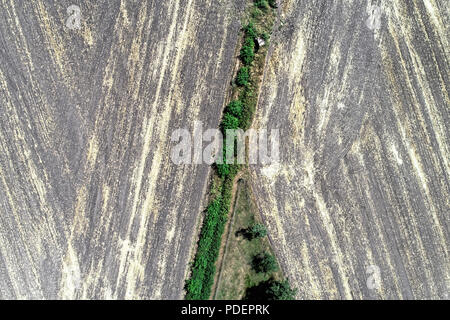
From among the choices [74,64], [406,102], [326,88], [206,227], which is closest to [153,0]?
[74,64]

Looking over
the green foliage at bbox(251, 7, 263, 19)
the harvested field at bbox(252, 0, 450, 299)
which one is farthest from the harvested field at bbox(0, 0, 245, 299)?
the harvested field at bbox(252, 0, 450, 299)

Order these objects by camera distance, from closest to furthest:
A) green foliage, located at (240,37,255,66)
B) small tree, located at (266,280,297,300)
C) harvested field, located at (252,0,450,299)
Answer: small tree, located at (266,280,297,300), green foliage, located at (240,37,255,66), harvested field, located at (252,0,450,299)

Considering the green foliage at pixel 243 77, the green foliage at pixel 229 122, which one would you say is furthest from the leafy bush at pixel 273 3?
the green foliage at pixel 229 122

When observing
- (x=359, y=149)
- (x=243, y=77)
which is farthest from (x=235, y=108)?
(x=359, y=149)

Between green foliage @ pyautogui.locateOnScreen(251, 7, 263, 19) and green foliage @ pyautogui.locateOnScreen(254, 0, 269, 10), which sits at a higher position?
green foliage @ pyautogui.locateOnScreen(254, 0, 269, 10)

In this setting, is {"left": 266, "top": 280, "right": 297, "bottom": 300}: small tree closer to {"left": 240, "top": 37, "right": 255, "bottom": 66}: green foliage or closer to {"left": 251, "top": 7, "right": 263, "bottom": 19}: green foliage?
{"left": 240, "top": 37, "right": 255, "bottom": 66}: green foliage

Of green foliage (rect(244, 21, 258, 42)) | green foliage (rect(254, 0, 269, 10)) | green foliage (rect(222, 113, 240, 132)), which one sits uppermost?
green foliage (rect(254, 0, 269, 10))

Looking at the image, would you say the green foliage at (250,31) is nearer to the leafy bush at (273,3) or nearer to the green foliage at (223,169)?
the leafy bush at (273,3)

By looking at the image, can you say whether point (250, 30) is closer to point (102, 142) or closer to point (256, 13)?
point (256, 13)
